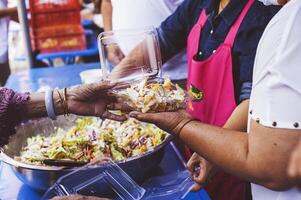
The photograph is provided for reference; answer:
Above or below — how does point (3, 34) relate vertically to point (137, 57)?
below

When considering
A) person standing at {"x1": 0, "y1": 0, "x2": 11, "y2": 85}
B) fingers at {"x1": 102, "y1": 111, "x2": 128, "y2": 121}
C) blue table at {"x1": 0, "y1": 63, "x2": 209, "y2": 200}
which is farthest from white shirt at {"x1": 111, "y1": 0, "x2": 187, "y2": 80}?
person standing at {"x1": 0, "y1": 0, "x2": 11, "y2": 85}

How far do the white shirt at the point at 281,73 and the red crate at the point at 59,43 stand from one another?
2.54 metres

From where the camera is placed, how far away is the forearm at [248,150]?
0.92 m

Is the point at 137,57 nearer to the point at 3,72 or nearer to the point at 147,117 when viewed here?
the point at 147,117

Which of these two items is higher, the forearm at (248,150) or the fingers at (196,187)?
the forearm at (248,150)

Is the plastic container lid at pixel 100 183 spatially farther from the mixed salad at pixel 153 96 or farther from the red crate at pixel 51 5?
the red crate at pixel 51 5

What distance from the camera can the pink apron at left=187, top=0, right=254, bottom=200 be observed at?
1416mm

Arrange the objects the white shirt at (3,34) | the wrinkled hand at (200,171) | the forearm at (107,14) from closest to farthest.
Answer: the wrinkled hand at (200,171)
the forearm at (107,14)
the white shirt at (3,34)

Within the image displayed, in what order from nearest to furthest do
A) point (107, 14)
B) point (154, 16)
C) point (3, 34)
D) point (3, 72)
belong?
point (154, 16) → point (107, 14) → point (3, 34) → point (3, 72)

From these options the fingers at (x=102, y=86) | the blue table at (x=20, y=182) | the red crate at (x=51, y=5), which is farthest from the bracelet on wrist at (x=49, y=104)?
the red crate at (x=51, y=5)

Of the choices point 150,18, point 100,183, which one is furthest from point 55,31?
point 100,183

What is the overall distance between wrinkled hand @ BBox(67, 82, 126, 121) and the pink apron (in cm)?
31

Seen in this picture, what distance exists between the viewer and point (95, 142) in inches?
56.4

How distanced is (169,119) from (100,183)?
11.6 inches
